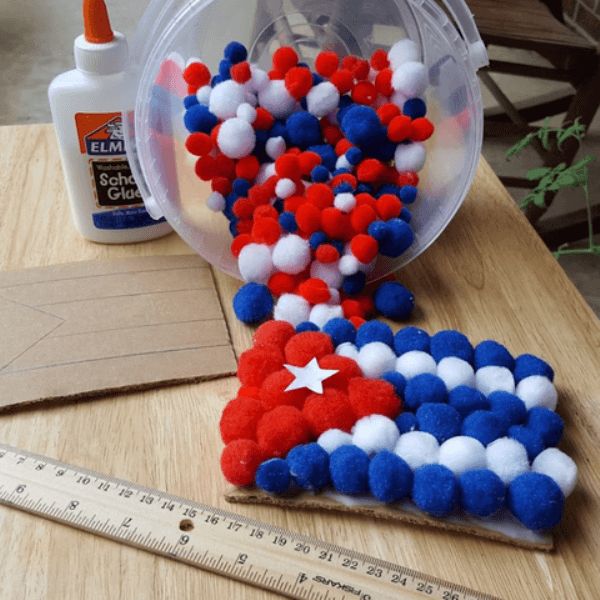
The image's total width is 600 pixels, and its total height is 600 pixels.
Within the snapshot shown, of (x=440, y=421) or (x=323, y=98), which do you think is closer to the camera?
(x=440, y=421)

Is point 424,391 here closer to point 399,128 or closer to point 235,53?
point 399,128

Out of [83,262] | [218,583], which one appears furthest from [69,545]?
[83,262]

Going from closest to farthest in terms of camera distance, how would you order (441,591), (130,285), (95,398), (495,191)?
(441,591)
(95,398)
(130,285)
(495,191)

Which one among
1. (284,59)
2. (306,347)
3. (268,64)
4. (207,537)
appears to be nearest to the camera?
(207,537)

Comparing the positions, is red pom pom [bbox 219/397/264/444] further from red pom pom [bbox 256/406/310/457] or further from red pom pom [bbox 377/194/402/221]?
red pom pom [bbox 377/194/402/221]

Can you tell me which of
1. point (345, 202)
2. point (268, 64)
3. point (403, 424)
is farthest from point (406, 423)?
point (268, 64)

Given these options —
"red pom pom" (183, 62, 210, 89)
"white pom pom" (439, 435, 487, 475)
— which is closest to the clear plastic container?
"red pom pom" (183, 62, 210, 89)

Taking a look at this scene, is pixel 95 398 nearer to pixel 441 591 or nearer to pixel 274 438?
pixel 274 438

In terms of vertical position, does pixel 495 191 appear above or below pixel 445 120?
below
